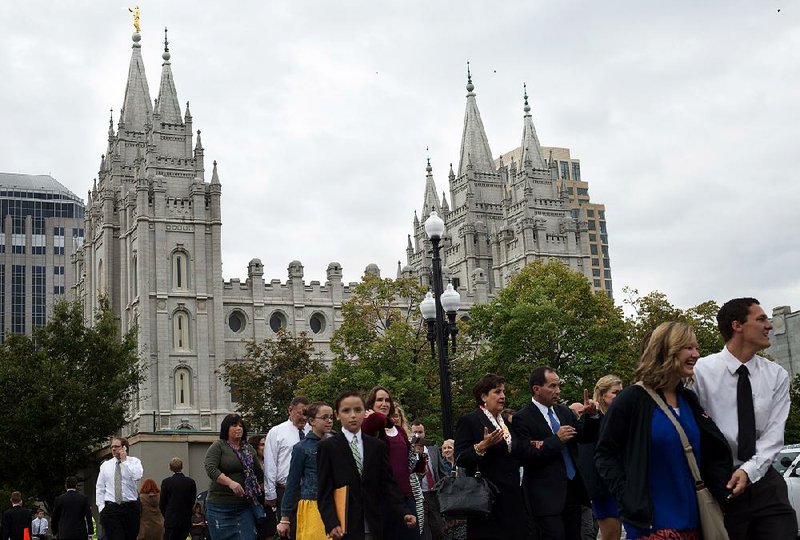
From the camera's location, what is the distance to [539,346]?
144ft

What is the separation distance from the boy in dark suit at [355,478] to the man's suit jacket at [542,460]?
1036 mm

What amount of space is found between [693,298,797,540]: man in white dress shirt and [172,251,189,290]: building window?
2520 inches

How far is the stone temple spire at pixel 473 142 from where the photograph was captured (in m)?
88.6

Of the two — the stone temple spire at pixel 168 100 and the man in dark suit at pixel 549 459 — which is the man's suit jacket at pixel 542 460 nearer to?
the man in dark suit at pixel 549 459

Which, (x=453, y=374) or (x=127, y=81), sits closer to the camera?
(x=453, y=374)

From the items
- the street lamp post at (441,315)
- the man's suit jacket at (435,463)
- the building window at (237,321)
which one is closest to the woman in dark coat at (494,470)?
the man's suit jacket at (435,463)

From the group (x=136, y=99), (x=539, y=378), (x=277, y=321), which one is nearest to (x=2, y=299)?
(x=136, y=99)

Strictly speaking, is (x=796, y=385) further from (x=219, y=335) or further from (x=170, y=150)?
(x=170, y=150)

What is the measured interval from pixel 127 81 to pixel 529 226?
29723mm

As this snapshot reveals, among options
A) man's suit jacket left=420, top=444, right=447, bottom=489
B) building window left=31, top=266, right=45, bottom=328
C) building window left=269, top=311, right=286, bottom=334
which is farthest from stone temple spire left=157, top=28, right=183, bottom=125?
man's suit jacket left=420, top=444, right=447, bottom=489

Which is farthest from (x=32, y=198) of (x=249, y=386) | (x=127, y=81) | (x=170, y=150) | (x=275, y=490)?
(x=275, y=490)

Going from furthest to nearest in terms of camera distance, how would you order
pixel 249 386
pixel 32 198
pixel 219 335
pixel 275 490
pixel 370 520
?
pixel 32 198, pixel 219 335, pixel 249 386, pixel 275 490, pixel 370 520

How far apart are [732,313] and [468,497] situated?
323 centimetres

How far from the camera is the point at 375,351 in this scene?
42.5m
